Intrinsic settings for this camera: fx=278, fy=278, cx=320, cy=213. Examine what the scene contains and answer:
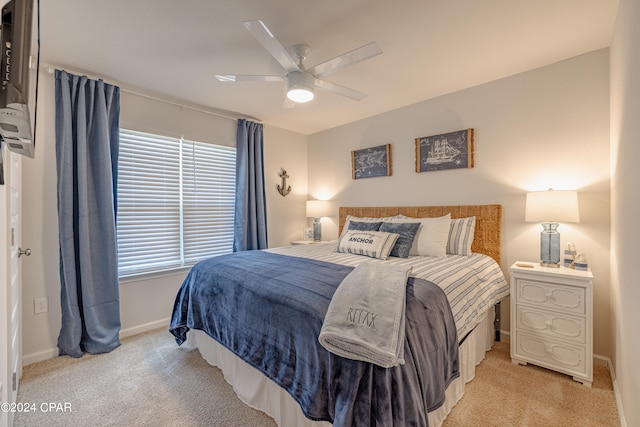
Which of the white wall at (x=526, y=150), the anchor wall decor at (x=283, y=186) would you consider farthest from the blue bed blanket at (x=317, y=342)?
the anchor wall decor at (x=283, y=186)

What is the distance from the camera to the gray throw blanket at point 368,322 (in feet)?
3.66

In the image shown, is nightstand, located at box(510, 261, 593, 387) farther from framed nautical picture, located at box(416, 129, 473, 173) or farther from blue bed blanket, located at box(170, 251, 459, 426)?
framed nautical picture, located at box(416, 129, 473, 173)

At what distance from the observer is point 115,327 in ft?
8.42

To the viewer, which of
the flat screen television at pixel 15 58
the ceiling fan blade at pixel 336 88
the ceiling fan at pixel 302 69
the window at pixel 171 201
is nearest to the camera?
the flat screen television at pixel 15 58

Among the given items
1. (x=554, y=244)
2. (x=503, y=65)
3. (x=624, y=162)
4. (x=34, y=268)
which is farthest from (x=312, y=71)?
(x=34, y=268)

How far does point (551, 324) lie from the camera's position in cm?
204

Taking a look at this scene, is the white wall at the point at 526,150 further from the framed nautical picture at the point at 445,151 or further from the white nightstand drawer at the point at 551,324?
the white nightstand drawer at the point at 551,324

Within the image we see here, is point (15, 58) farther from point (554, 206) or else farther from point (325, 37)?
point (554, 206)

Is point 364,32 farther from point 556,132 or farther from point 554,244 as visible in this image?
point 554,244

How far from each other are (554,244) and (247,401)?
2564mm

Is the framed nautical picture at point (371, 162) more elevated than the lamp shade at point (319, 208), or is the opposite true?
the framed nautical picture at point (371, 162)

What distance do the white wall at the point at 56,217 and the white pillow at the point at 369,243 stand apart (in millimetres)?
1672

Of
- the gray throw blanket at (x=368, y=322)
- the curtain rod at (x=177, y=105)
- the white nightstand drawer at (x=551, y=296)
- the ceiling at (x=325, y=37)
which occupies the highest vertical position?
the ceiling at (x=325, y=37)

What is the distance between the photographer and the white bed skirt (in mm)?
1498
